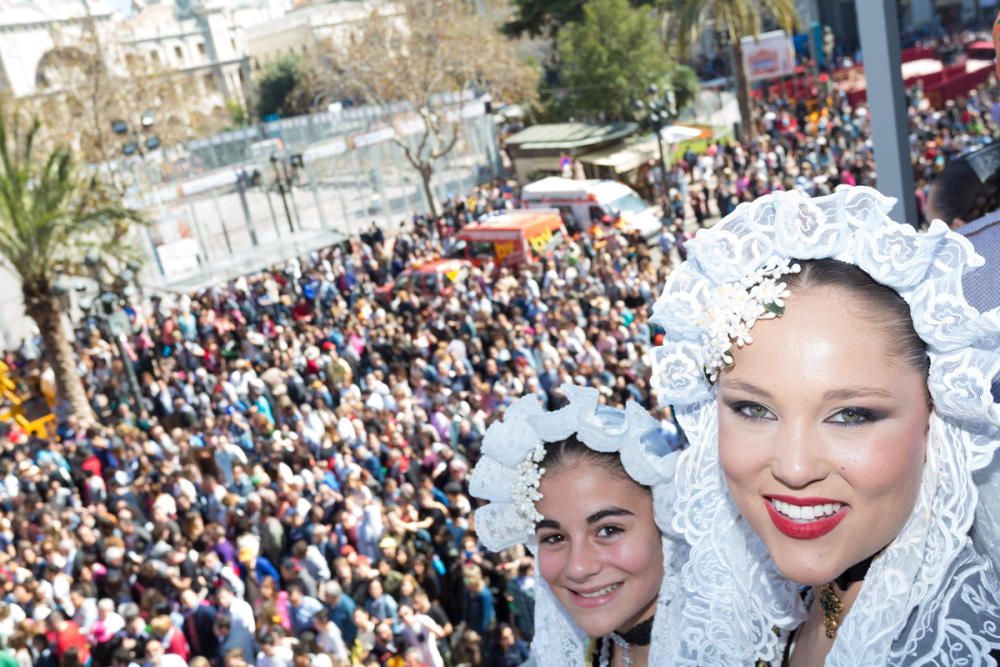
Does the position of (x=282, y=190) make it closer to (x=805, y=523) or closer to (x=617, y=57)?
(x=617, y=57)

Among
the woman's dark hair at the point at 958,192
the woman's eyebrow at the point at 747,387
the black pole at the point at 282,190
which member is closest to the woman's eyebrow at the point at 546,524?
the woman's eyebrow at the point at 747,387

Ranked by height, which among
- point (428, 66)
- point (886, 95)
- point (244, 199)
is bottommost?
point (244, 199)

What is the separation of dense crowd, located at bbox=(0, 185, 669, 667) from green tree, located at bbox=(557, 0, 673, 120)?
13997mm

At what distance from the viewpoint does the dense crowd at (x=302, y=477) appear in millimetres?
6488

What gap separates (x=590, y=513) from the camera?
7.56 feet

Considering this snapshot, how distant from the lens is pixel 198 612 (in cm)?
676

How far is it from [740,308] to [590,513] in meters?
0.96

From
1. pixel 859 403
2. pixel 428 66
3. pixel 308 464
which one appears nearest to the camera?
pixel 859 403

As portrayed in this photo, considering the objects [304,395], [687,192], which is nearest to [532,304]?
[304,395]

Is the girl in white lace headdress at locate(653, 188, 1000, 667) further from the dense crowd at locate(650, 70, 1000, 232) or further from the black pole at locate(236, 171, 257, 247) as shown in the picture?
the black pole at locate(236, 171, 257, 247)

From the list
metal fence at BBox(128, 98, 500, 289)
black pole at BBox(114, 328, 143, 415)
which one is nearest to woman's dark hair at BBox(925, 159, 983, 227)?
black pole at BBox(114, 328, 143, 415)

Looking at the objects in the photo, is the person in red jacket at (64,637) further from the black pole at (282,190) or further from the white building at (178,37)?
the white building at (178,37)

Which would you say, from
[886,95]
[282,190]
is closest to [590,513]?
[886,95]

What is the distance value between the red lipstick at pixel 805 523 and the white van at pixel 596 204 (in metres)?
17.7
